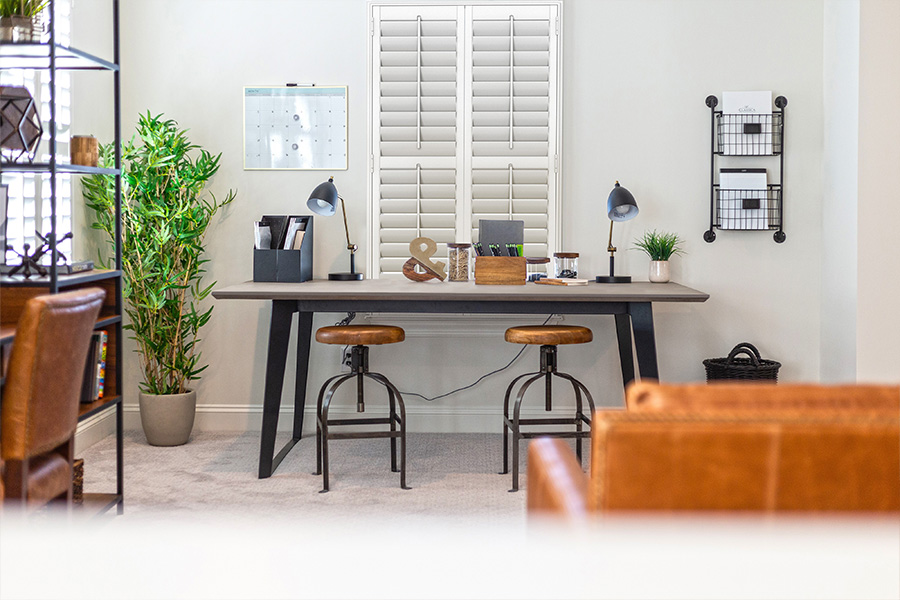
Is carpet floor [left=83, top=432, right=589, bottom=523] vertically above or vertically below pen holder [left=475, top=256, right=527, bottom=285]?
below

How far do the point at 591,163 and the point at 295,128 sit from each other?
163cm

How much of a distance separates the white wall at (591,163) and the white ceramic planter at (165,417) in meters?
0.34

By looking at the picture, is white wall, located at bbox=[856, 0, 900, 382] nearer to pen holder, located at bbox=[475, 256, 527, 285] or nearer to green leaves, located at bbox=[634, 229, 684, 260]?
green leaves, located at bbox=[634, 229, 684, 260]

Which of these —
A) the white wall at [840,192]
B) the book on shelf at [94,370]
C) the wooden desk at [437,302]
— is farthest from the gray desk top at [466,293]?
the white wall at [840,192]

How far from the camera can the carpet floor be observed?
11.0ft

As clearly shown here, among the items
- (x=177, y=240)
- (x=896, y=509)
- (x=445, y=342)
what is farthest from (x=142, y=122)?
(x=896, y=509)

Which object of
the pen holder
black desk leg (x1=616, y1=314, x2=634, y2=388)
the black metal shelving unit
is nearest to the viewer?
the black metal shelving unit

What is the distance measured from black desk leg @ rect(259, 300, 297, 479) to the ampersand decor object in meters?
0.69

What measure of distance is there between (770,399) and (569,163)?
3.34 metres

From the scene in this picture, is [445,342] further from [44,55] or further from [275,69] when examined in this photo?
[44,55]

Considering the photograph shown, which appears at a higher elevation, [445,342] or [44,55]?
[44,55]

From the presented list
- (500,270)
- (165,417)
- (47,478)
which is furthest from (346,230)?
(47,478)

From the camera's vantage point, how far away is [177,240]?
13.9 ft

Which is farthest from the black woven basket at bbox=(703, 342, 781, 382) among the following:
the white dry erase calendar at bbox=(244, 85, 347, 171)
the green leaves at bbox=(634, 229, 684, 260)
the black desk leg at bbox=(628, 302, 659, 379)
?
the white dry erase calendar at bbox=(244, 85, 347, 171)
